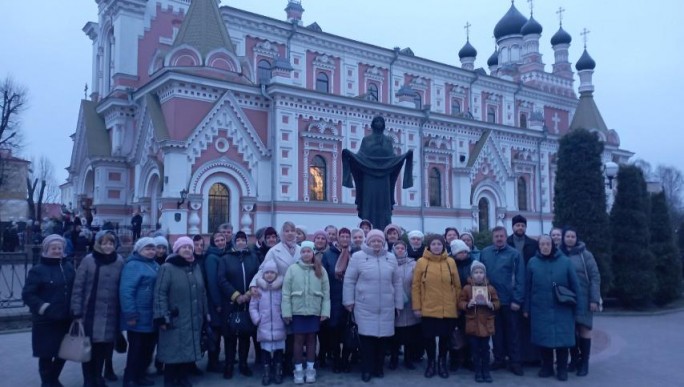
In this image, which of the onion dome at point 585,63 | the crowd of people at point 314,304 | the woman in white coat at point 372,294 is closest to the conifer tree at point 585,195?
the crowd of people at point 314,304

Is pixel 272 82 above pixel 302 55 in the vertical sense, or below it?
below

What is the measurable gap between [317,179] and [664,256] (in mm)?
12634

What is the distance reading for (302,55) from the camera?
26359 mm

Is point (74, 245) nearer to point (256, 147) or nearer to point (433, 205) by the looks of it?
point (256, 147)

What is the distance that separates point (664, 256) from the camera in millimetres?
14086

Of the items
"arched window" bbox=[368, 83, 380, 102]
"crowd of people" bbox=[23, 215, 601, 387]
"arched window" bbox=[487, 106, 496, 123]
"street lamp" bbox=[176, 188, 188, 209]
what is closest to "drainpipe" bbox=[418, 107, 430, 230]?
"arched window" bbox=[368, 83, 380, 102]

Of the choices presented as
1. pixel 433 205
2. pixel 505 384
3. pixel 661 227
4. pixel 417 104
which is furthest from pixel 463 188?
pixel 505 384

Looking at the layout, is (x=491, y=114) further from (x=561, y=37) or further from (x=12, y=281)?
(x=12, y=281)

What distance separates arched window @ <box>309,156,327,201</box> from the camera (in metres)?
22.1

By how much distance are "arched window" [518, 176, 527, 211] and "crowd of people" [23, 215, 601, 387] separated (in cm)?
2393

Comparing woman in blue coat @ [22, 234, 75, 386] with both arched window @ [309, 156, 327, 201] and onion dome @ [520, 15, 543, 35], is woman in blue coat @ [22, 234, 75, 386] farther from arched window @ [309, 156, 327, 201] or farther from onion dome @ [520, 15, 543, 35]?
onion dome @ [520, 15, 543, 35]

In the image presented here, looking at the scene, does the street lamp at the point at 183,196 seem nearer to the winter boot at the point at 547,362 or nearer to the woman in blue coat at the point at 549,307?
the woman in blue coat at the point at 549,307

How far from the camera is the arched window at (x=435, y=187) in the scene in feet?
85.7

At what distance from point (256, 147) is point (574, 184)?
11.4 m
